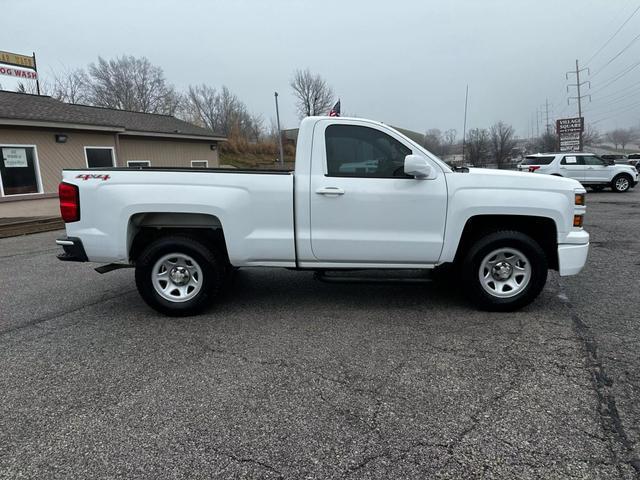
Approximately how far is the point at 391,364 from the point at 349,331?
0.73 m

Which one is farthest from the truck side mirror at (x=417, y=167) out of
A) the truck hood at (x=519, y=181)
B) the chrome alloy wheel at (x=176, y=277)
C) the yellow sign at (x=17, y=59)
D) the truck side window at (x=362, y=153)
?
the yellow sign at (x=17, y=59)

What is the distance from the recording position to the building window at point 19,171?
13.6 m

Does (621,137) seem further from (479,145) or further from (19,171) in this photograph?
(19,171)

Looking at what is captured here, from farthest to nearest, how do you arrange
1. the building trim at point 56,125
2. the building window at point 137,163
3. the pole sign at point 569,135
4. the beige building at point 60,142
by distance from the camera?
the pole sign at point 569,135, the building window at point 137,163, the beige building at point 60,142, the building trim at point 56,125

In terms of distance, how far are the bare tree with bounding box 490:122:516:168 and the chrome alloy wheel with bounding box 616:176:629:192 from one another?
2291 cm

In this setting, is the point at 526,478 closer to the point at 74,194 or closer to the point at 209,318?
the point at 209,318

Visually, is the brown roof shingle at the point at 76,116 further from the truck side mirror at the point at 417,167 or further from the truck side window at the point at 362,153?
the truck side mirror at the point at 417,167

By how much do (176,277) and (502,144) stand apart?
46.9 m

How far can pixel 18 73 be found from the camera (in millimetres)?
24703

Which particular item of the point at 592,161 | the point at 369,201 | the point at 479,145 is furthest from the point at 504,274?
the point at 479,145

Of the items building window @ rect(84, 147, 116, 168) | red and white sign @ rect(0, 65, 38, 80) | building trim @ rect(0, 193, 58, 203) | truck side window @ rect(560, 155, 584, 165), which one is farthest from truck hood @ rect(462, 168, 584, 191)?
red and white sign @ rect(0, 65, 38, 80)

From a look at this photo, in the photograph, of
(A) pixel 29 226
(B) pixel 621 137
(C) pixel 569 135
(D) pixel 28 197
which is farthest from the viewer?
(B) pixel 621 137

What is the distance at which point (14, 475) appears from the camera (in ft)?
7.34

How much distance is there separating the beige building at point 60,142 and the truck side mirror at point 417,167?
46.4ft
